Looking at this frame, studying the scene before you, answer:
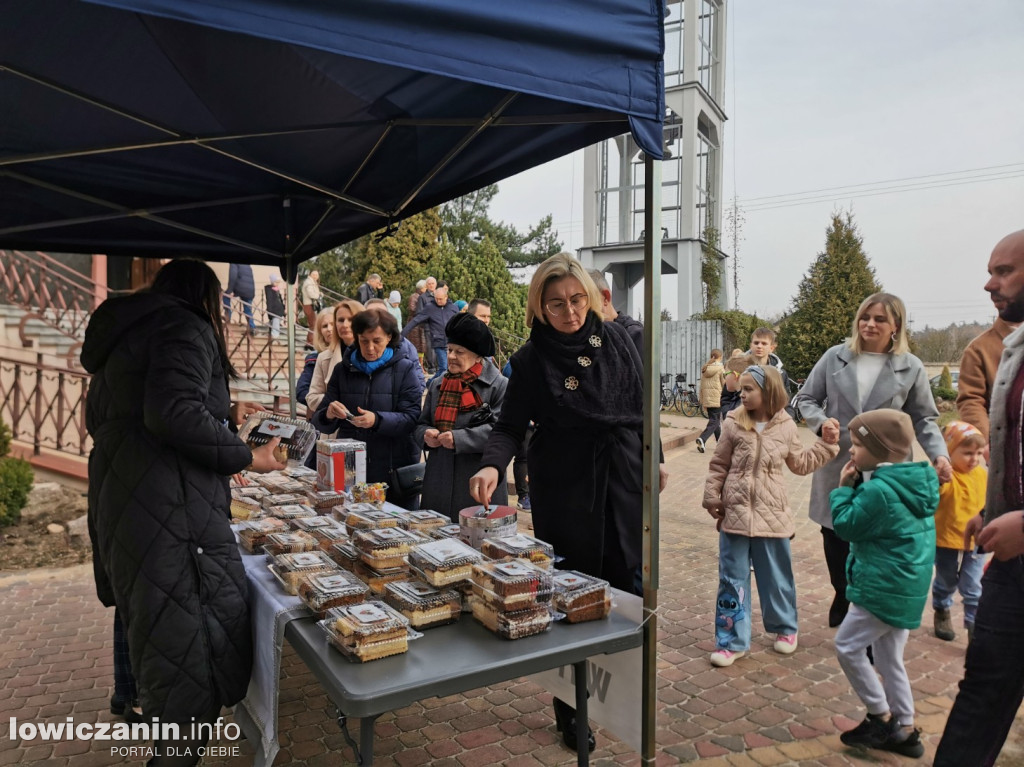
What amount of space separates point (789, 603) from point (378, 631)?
2.97 m

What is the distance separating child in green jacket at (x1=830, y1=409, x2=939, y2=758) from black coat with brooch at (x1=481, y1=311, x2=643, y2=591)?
3.19 feet

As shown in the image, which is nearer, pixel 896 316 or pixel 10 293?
pixel 896 316

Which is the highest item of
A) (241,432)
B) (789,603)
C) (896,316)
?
(896,316)

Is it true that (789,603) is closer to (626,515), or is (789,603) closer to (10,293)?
(626,515)

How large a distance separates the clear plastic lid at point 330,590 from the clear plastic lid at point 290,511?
0.80 meters

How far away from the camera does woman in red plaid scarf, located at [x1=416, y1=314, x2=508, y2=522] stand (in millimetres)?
3627

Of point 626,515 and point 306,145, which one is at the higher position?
point 306,145

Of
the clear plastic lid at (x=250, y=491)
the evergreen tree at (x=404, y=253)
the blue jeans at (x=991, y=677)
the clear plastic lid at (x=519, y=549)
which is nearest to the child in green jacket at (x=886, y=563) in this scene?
the blue jeans at (x=991, y=677)

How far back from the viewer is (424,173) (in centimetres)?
343

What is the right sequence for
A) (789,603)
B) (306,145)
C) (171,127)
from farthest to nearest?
(789,603) → (306,145) → (171,127)

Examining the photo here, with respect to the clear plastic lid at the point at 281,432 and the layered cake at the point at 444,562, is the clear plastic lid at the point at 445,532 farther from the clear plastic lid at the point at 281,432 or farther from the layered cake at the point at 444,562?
the clear plastic lid at the point at 281,432

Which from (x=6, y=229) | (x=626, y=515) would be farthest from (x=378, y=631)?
(x=6, y=229)

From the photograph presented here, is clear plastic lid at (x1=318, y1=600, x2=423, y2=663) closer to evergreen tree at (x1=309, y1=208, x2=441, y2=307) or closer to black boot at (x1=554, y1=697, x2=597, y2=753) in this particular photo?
black boot at (x1=554, y1=697, x2=597, y2=753)

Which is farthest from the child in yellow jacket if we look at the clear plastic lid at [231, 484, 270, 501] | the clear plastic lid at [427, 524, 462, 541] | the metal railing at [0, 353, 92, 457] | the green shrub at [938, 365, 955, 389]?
the green shrub at [938, 365, 955, 389]
